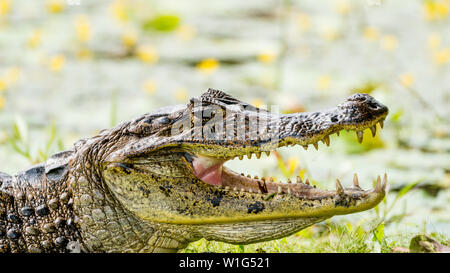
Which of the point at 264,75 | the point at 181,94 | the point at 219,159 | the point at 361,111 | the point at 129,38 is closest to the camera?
the point at 361,111

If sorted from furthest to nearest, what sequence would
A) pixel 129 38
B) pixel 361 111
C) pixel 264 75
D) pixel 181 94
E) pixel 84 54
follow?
pixel 129 38, pixel 84 54, pixel 264 75, pixel 181 94, pixel 361 111

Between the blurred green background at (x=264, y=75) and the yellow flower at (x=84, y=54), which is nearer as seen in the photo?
the blurred green background at (x=264, y=75)

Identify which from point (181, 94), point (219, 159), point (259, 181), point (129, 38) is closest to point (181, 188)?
point (219, 159)

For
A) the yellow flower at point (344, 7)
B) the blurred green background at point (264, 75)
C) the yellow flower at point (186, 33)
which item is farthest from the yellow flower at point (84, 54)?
the yellow flower at point (344, 7)

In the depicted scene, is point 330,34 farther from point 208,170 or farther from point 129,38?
point 208,170

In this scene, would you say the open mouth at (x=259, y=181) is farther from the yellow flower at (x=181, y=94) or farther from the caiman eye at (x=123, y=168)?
the yellow flower at (x=181, y=94)

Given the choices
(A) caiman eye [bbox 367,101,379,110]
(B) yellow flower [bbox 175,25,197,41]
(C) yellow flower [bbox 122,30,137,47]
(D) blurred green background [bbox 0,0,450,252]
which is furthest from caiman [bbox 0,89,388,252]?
(C) yellow flower [bbox 122,30,137,47]

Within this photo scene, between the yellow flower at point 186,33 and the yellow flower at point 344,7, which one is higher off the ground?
the yellow flower at point 344,7
